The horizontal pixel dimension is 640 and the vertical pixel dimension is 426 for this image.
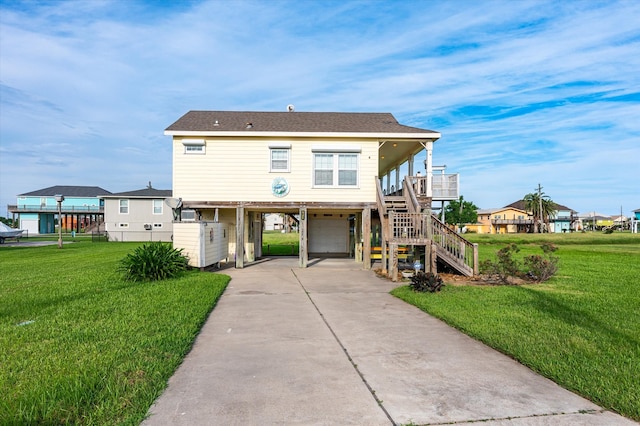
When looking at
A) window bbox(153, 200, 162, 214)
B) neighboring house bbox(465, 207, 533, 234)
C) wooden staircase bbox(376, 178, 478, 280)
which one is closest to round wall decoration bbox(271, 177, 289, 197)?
wooden staircase bbox(376, 178, 478, 280)

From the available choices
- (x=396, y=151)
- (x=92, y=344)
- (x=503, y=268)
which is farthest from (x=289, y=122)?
(x=92, y=344)

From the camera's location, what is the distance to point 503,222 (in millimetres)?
79438

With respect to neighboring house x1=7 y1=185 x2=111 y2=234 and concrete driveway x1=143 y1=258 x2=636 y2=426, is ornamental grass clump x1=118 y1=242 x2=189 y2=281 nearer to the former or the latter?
concrete driveway x1=143 y1=258 x2=636 y2=426

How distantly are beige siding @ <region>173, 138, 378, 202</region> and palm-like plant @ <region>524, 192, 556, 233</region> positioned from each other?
6756cm

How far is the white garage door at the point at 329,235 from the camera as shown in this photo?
72.6 feet

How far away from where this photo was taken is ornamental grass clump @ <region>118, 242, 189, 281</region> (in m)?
11.7

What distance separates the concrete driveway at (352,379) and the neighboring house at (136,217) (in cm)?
3245

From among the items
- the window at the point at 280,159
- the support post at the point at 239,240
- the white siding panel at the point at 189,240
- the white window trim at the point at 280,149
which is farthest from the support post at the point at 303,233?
the white siding panel at the point at 189,240

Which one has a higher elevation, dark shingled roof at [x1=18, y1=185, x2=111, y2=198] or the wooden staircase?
dark shingled roof at [x1=18, y1=185, x2=111, y2=198]

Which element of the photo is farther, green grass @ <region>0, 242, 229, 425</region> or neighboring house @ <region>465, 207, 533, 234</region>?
neighboring house @ <region>465, 207, 533, 234</region>

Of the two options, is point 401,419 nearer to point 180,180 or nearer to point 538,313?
point 538,313

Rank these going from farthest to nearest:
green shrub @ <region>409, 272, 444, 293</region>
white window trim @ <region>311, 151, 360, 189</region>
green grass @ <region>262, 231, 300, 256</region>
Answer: green grass @ <region>262, 231, 300, 256</region> < white window trim @ <region>311, 151, 360, 189</region> < green shrub @ <region>409, 272, 444, 293</region>

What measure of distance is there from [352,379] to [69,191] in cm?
6441

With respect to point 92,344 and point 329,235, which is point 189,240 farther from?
point 329,235
